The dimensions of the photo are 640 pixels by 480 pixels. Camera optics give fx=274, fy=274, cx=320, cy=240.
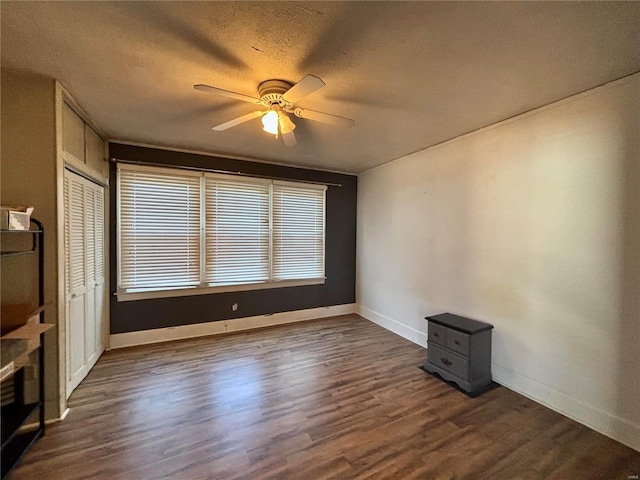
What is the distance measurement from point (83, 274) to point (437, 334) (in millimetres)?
3611

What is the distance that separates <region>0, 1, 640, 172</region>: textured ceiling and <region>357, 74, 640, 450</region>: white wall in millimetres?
358

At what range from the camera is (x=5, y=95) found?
6.37 ft

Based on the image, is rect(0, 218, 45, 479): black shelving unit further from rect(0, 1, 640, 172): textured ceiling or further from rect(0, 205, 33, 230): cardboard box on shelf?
rect(0, 1, 640, 172): textured ceiling

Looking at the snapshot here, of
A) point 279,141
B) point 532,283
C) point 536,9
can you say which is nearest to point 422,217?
point 532,283

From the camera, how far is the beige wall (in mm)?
1950

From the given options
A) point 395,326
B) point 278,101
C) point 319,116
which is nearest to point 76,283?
point 278,101

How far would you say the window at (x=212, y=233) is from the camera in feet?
11.4

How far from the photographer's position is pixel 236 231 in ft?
13.2

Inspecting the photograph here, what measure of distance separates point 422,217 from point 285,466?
3013 millimetres

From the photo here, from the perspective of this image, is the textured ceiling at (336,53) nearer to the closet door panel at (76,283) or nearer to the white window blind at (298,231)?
the closet door panel at (76,283)

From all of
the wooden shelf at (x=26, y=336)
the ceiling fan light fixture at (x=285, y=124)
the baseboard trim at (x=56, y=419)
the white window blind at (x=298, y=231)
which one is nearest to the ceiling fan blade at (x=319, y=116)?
the ceiling fan light fixture at (x=285, y=124)

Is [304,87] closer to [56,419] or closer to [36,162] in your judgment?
[36,162]

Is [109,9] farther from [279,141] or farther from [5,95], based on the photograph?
[279,141]

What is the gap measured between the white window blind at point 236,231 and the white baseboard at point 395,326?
184cm
